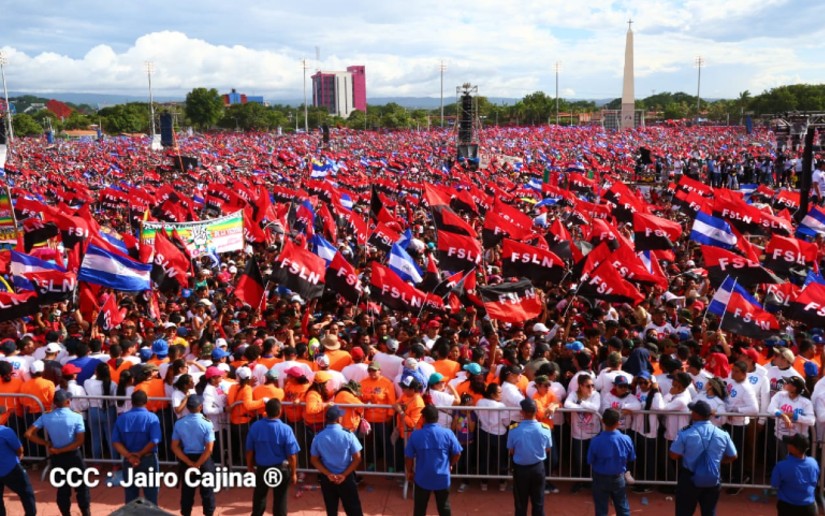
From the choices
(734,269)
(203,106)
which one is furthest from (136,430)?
(203,106)

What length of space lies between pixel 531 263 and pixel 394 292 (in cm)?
240

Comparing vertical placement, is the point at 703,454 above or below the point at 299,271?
below

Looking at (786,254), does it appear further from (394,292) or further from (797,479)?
(797,479)

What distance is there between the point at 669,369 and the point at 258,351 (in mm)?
4290

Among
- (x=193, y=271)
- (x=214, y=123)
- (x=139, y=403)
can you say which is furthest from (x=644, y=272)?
(x=214, y=123)

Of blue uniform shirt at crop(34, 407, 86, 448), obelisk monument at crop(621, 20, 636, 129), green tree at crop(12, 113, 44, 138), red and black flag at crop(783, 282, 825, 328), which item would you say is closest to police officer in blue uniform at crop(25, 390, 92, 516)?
blue uniform shirt at crop(34, 407, 86, 448)

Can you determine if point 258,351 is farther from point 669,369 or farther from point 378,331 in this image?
point 669,369

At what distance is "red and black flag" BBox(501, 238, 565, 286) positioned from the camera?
11219mm

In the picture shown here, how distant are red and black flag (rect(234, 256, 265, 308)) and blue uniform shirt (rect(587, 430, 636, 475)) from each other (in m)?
6.08

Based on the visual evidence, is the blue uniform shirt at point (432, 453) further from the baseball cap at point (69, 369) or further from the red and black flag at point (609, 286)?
the red and black flag at point (609, 286)

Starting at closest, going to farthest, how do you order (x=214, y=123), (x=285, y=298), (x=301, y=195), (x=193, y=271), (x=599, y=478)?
(x=599, y=478) < (x=285, y=298) < (x=193, y=271) < (x=301, y=195) < (x=214, y=123)

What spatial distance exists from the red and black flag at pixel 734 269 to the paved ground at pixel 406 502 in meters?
3.66

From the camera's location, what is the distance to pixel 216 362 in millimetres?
7906

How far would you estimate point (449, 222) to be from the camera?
13.7 metres
